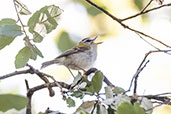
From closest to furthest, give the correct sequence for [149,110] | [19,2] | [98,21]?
[149,110]
[19,2]
[98,21]

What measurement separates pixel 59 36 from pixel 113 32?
530 mm

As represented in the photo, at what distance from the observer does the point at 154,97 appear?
90cm

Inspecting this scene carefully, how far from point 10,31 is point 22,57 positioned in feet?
0.40

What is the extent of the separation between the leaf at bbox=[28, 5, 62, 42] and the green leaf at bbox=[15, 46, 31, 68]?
4cm

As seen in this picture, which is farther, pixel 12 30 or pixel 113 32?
pixel 113 32

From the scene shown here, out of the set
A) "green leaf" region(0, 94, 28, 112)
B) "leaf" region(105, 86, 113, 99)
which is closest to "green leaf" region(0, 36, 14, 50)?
"leaf" region(105, 86, 113, 99)

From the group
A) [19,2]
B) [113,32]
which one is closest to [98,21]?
[113,32]

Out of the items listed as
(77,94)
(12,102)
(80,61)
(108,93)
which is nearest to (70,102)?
(77,94)

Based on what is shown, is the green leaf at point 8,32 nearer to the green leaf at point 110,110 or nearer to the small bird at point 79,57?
the green leaf at point 110,110

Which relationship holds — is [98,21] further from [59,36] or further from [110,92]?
[110,92]

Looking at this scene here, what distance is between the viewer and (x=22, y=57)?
1002 millimetres

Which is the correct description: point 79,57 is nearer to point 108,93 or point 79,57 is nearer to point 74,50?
point 74,50

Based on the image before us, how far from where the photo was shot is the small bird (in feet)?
8.74

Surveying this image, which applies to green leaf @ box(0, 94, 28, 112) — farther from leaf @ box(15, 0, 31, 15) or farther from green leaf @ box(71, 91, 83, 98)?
leaf @ box(15, 0, 31, 15)
